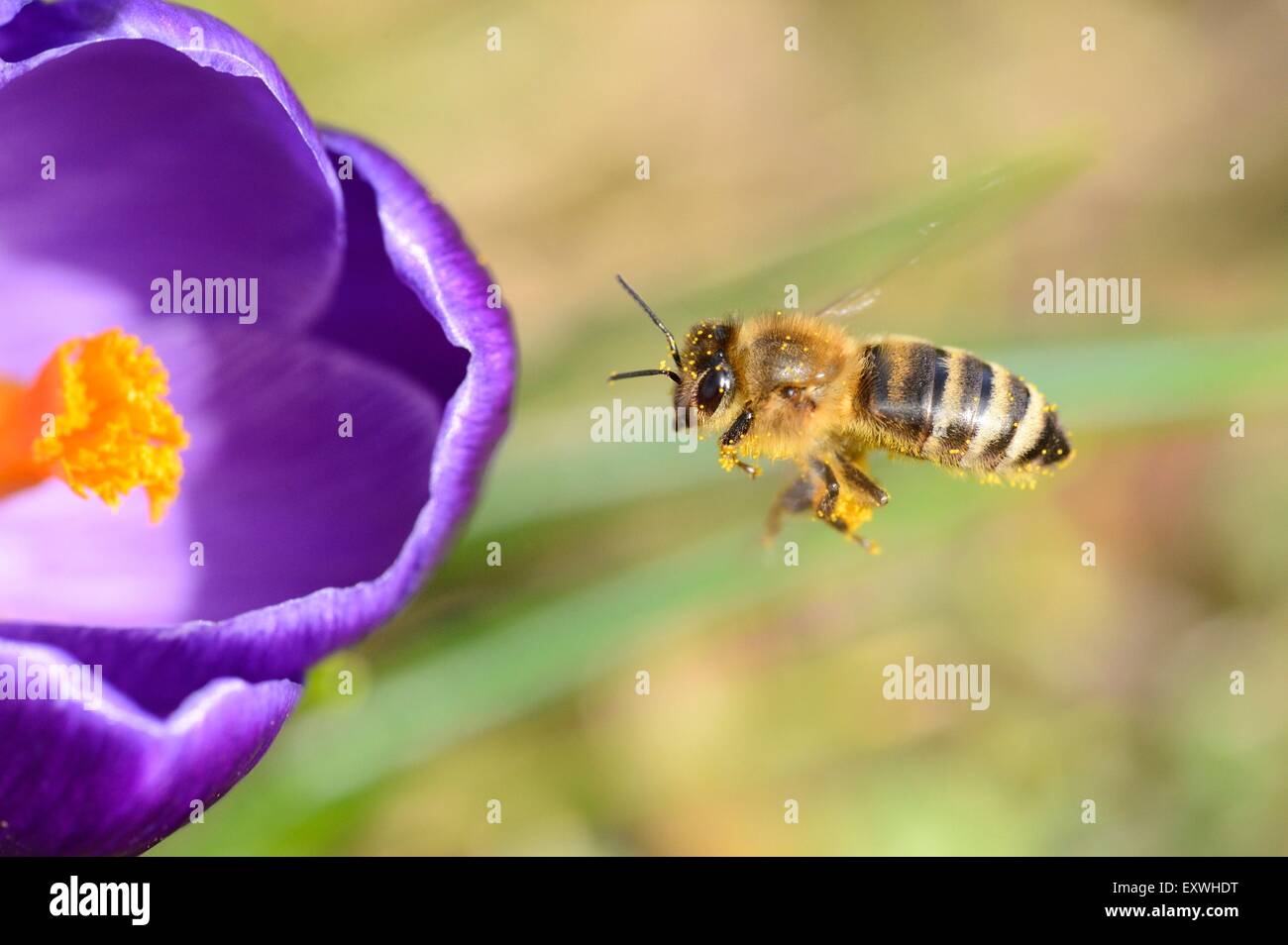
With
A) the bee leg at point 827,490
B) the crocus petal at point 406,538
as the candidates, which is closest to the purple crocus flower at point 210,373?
the crocus petal at point 406,538

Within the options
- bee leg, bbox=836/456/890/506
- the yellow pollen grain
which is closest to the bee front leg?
bee leg, bbox=836/456/890/506

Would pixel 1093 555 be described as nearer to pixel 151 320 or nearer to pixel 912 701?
pixel 912 701

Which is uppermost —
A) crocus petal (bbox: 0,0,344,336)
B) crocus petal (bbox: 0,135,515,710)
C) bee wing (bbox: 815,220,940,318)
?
crocus petal (bbox: 0,0,344,336)

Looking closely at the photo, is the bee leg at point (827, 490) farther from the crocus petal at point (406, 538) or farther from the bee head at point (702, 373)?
the crocus petal at point (406, 538)

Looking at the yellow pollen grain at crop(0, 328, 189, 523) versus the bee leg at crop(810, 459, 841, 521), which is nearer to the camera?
the yellow pollen grain at crop(0, 328, 189, 523)

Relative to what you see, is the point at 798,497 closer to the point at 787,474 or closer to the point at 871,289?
the point at 871,289

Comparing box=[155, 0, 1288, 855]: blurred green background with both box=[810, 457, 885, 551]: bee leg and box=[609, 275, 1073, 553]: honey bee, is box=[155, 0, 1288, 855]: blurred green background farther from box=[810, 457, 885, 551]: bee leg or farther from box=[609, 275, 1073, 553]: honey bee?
box=[810, 457, 885, 551]: bee leg
